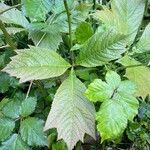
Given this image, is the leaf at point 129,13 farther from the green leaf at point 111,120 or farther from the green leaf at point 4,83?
the green leaf at point 4,83

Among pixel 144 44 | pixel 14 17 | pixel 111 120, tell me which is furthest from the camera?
pixel 14 17

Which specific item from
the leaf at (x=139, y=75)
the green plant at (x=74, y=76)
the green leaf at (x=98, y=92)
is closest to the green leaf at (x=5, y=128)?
the green plant at (x=74, y=76)

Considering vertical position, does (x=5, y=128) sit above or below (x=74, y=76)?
below

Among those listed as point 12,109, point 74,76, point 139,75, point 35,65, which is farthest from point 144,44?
point 12,109

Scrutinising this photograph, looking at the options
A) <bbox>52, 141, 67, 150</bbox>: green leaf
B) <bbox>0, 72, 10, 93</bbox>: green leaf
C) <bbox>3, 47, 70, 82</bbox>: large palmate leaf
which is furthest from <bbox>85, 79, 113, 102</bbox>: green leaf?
<bbox>0, 72, 10, 93</bbox>: green leaf

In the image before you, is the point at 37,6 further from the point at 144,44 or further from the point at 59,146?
the point at 59,146

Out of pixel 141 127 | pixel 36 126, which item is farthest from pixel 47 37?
pixel 141 127

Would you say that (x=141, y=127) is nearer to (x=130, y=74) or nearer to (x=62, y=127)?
(x=130, y=74)
